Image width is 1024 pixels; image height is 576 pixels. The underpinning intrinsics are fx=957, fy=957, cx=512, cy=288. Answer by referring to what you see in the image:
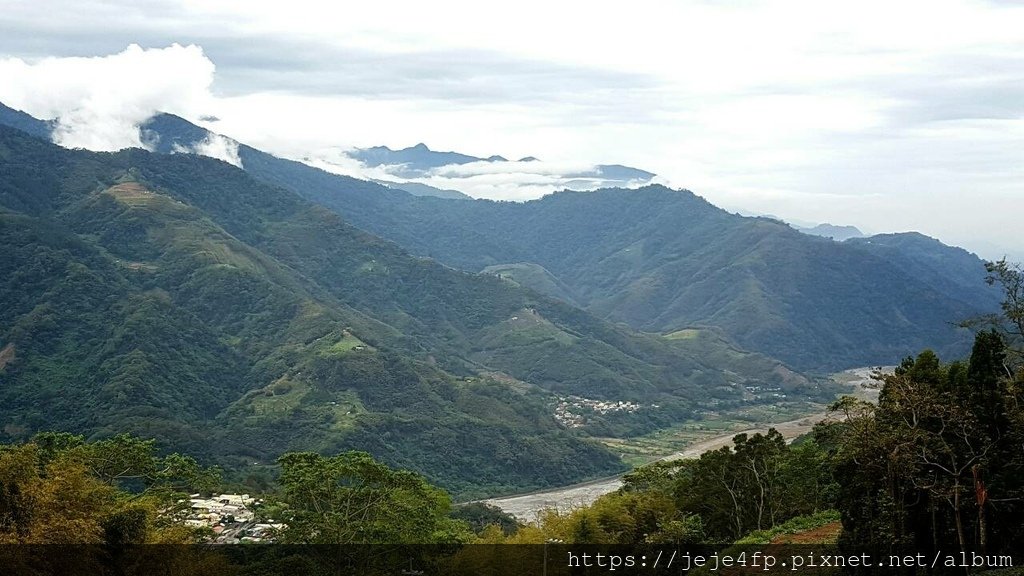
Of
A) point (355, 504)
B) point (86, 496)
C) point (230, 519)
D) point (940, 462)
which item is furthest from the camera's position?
point (230, 519)

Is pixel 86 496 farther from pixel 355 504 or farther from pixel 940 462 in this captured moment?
pixel 940 462

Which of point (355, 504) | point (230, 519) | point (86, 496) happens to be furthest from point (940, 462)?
point (230, 519)

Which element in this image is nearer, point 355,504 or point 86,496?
point 86,496

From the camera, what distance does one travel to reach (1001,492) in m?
35.8

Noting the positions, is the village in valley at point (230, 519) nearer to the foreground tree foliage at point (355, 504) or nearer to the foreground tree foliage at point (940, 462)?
the foreground tree foliage at point (355, 504)

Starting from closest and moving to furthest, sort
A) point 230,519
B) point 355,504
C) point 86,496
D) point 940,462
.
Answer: point 940,462, point 86,496, point 355,504, point 230,519

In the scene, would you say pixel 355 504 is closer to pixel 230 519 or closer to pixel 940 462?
pixel 230 519

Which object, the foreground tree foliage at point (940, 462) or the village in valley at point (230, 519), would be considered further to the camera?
the village in valley at point (230, 519)

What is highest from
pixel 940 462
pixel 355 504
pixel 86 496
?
pixel 940 462

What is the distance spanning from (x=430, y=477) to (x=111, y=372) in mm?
60806

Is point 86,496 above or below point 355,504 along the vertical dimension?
above

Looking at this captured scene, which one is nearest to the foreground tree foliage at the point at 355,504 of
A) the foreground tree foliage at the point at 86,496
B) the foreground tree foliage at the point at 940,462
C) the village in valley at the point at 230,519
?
the village in valley at the point at 230,519

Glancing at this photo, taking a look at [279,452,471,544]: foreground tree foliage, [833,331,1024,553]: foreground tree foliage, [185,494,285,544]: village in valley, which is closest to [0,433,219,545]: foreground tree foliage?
[185,494,285,544]: village in valley

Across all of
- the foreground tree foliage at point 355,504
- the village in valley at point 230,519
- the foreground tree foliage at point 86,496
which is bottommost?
the village in valley at point 230,519
